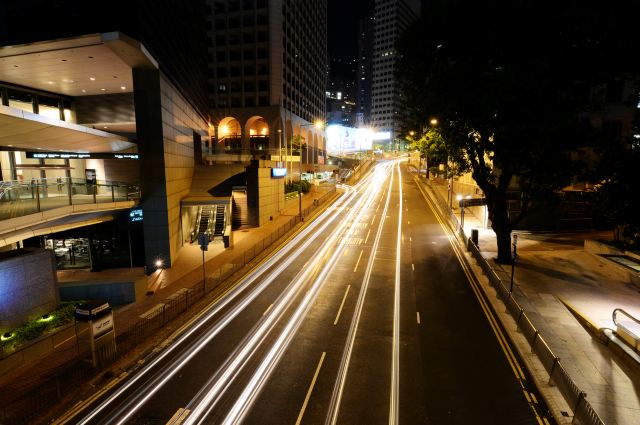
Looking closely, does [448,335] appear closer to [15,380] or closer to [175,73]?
[15,380]

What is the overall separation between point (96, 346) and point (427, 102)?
1997cm

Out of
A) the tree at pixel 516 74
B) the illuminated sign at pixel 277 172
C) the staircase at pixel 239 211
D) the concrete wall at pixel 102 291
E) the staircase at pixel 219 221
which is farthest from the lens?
the illuminated sign at pixel 277 172

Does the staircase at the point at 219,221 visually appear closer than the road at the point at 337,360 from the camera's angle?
No

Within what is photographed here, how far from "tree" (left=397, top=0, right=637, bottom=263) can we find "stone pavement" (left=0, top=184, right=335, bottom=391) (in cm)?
1657

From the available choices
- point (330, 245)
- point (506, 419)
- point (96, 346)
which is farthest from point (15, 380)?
point (330, 245)

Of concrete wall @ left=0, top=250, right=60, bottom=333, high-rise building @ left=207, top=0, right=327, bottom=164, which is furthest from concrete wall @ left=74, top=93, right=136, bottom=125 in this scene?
high-rise building @ left=207, top=0, right=327, bottom=164

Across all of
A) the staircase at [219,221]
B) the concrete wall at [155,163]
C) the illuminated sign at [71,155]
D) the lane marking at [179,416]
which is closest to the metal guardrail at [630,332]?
the lane marking at [179,416]

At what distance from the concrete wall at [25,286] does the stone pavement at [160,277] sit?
273 cm

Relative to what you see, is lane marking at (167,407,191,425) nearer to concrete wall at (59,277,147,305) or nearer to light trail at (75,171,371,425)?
light trail at (75,171,371,425)

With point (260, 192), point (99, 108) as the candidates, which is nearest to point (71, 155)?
point (99, 108)

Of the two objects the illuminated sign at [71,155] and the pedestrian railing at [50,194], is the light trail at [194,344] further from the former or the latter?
the illuminated sign at [71,155]

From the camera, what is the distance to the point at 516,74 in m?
16.6

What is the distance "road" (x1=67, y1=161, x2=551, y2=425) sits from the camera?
9.08 metres

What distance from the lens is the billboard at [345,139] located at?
363ft
